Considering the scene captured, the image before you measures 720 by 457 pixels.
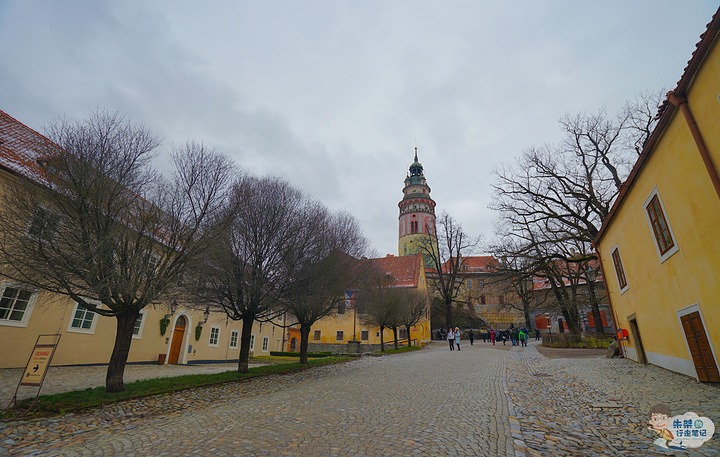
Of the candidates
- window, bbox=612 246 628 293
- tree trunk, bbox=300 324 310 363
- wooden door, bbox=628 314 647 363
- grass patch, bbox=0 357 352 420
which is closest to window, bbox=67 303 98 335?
grass patch, bbox=0 357 352 420

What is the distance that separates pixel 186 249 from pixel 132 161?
2.64 m

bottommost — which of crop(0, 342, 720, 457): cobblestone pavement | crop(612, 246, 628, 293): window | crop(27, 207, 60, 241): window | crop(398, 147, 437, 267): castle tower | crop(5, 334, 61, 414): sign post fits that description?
crop(0, 342, 720, 457): cobblestone pavement

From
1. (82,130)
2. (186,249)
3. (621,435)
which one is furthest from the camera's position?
(186,249)

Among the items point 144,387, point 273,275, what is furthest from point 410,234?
point 144,387

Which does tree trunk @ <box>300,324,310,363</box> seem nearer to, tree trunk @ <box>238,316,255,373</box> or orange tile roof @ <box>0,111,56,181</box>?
tree trunk @ <box>238,316,255,373</box>

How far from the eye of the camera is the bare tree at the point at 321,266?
541 inches

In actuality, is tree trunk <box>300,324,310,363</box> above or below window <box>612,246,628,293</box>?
below

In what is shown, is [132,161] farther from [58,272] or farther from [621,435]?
[621,435]

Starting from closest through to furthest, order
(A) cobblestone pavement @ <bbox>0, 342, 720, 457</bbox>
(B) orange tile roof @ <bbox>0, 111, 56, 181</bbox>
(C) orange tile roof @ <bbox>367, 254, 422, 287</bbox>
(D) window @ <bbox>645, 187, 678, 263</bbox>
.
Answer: (A) cobblestone pavement @ <bbox>0, 342, 720, 457</bbox> → (D) window @ <bbox>645, 187, 678, 263</bbox> → (B) orange tile roof @ <bbox>0, 111, 56, 181</bbox> → (C) orange tile roof @ <bbox>367, 254, 422, 287</bbox>

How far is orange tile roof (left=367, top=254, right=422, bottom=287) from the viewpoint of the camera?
44.0 meters

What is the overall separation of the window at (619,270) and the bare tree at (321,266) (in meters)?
11.3

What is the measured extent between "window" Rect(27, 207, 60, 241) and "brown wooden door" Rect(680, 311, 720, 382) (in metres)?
14.8

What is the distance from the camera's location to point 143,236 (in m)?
8.83

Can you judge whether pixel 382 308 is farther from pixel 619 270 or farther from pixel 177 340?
pixel 619 270
